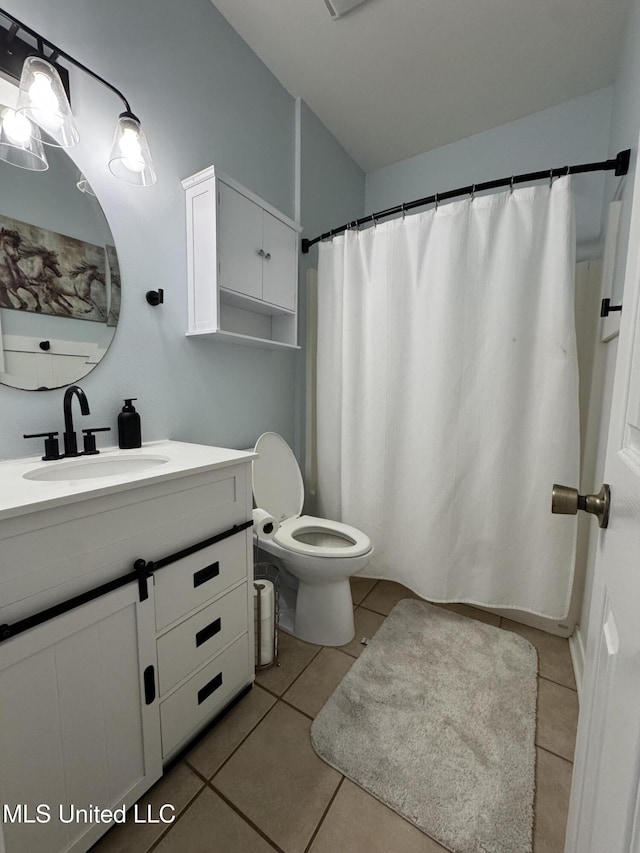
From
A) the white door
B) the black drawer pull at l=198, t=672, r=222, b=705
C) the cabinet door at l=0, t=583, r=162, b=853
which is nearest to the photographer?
the white door

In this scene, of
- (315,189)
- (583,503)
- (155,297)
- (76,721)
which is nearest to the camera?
(583,503)

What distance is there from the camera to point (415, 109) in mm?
1848

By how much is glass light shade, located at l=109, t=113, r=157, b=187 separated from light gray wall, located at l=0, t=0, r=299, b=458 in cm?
5

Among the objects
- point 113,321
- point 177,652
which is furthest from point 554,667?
point 113,321

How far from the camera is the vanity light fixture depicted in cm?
86

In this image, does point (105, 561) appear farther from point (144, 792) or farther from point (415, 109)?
point (415, 109)

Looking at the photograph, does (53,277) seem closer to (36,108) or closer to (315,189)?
(36,108)

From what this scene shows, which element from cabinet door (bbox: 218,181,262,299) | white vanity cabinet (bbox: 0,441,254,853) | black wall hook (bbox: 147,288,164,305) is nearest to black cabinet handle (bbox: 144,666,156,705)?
white vanity cabinet (bbox: 0,441,254,853)

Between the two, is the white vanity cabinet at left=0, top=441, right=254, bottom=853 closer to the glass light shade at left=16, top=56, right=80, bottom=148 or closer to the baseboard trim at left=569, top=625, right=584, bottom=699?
the glass light shade at left=16, top=56, right=80, bottom=148

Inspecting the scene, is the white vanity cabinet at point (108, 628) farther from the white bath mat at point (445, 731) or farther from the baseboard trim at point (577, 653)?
the baseboard trim at point (577, 653)

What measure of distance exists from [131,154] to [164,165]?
268 millimetres

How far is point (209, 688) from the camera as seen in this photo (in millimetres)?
1086

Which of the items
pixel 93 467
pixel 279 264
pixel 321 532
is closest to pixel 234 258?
pixel 279 264

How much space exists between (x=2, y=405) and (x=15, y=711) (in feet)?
2.35
